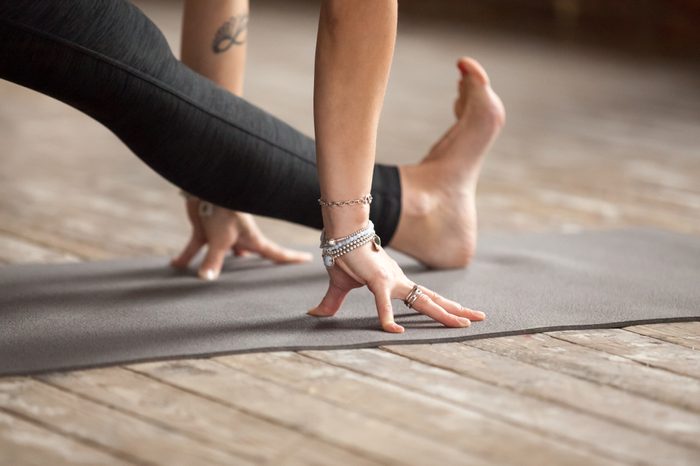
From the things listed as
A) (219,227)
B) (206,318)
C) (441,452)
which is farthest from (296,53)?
(441,452)

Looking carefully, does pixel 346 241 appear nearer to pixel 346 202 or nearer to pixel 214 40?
pixel 346 202

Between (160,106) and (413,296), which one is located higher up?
(160,106)

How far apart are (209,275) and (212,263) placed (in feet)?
0.09

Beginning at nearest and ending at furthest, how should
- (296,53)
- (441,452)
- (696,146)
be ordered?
(441,452) → (696,146) → (296,53)

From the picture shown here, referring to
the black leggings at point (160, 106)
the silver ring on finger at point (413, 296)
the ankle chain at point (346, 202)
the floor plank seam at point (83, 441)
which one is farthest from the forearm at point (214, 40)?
the floor plank seam at point (83, 441)

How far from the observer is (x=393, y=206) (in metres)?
1.52

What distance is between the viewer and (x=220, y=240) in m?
1.61

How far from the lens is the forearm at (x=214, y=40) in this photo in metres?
1.59

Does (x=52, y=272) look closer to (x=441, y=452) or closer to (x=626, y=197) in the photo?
(x=441, y=452)

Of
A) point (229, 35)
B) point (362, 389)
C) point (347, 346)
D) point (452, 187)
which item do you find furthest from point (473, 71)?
point (362, 389)

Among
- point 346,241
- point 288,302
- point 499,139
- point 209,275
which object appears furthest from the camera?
point 499,139

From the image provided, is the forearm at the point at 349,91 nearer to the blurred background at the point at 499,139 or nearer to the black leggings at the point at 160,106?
the black leggings at the point at 160,106

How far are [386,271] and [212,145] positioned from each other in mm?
280

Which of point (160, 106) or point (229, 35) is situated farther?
point (229, 35)
